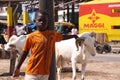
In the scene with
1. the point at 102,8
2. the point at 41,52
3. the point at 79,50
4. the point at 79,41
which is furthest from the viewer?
the point at 102,8

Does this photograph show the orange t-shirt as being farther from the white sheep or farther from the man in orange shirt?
the white sheep

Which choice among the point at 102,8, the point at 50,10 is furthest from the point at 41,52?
the point at 102,8

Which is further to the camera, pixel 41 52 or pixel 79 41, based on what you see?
pixel 79 41

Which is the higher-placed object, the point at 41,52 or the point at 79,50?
the point at 41,52

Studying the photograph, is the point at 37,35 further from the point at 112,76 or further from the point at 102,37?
the point at 102,37

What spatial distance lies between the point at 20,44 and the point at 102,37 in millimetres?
16183

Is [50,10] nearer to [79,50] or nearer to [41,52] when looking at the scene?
[41,52]

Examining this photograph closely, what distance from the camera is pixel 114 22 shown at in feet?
98.6

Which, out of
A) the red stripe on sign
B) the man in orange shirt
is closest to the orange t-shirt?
the man in orange shirt

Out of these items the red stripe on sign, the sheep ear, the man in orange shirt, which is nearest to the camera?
A: the man in orange shirt

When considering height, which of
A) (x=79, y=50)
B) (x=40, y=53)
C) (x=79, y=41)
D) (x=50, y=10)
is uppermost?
(x=50, y=10)

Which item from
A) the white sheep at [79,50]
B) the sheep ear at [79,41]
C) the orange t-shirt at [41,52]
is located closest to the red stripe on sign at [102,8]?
the white sheep at [79,50]

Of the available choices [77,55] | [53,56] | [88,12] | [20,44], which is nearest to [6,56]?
[20,44]

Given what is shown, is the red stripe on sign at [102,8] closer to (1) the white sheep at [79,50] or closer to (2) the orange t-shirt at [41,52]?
(1) the white sheep at [79,50]
